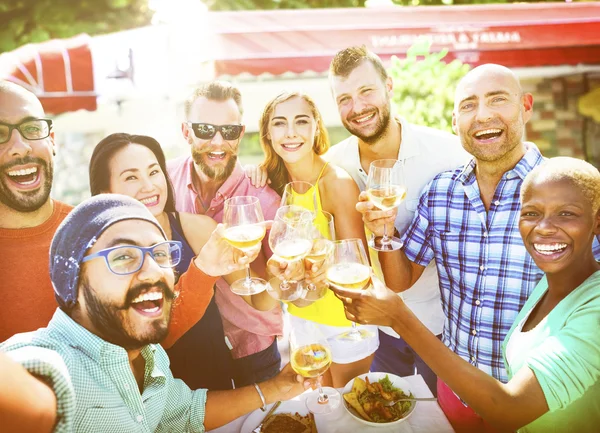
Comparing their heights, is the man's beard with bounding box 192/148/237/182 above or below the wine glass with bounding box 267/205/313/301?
above

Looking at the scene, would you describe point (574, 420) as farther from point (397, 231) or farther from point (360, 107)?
point (360, 107)

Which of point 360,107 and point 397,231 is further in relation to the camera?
point 397,231

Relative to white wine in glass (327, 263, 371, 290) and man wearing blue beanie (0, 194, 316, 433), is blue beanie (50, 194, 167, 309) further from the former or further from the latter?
white wine in glass (327, 263, 371, 290)

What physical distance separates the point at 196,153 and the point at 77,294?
831 mm

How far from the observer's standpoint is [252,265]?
7.54 ft

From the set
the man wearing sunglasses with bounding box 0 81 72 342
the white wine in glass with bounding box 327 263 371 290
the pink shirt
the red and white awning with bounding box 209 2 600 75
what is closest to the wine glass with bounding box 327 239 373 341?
the white wine in glass with bounding box 327 263 371 290

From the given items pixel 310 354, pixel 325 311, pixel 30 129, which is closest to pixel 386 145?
pixel 325 311

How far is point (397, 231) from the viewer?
2.38 m


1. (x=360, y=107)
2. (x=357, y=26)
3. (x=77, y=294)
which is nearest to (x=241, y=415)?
(x=77, y=294)

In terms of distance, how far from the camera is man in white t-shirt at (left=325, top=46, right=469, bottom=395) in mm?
2191

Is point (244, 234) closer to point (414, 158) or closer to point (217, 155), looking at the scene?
point (217, 155)

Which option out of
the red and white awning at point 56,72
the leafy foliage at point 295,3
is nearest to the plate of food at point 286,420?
the red and white awning at point 56,72

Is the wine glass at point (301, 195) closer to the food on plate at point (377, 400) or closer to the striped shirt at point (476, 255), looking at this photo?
the striped shirt at point (476, 255)

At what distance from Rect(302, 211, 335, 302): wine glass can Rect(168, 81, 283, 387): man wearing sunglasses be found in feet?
0.81
